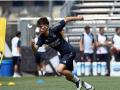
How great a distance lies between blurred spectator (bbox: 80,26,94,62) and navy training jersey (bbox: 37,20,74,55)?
377 inches

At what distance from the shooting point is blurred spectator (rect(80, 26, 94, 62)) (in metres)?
25.2

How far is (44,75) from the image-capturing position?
25.3m

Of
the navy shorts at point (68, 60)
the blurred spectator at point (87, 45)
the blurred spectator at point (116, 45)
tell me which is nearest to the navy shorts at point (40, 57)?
the blurred spectator at point (87, 45)

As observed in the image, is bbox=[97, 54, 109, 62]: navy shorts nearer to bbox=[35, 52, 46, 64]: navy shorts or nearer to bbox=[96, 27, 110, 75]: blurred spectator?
bbox=[96, 27, 110, 75]: blurred spectator

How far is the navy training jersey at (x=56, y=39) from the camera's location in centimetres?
1527

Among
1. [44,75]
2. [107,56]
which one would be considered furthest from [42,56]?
[107,56]

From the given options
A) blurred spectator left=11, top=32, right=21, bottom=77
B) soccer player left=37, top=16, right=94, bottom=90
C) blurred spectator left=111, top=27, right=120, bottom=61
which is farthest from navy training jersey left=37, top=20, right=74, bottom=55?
blurred spectator left=11, top=32, right=21, bottom=77

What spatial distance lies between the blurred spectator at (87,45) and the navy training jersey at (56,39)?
958 cm

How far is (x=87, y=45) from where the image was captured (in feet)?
83.0

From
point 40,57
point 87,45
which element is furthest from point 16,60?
point 87,45

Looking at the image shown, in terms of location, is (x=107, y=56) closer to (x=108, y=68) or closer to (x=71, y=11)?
(x=108, y=68)

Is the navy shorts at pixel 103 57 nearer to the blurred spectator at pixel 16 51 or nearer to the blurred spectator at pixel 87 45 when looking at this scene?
the blurred spectator at pixel 87 45

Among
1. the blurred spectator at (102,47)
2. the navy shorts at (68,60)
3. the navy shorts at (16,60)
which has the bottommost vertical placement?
the navy shorts at (16,60)

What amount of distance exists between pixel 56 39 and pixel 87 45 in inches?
394
